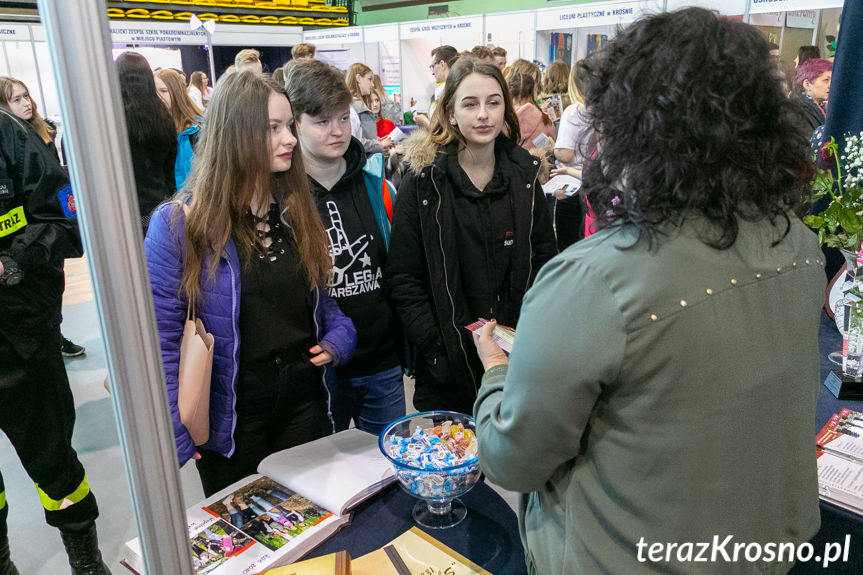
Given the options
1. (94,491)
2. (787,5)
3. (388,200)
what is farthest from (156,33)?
(94,491)

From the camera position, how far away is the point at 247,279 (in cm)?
149

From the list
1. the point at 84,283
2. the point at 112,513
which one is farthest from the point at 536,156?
the point at 112,513

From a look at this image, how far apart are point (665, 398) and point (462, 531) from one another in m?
0.61

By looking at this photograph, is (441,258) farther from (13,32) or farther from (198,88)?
(198,88)

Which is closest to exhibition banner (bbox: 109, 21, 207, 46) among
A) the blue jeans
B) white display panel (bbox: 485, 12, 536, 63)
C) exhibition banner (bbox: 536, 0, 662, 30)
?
white display panel (bbox: 485, 12, 536, 63)

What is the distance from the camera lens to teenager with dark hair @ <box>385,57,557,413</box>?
74.4 inches

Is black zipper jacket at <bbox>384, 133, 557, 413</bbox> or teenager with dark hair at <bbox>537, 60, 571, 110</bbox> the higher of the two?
teenager with dark hair at <bbox>537, 60, 571, 110</bbox>

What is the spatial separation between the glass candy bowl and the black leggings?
373mm

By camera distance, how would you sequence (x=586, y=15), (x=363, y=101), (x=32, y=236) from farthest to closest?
(x=586, y=15), (x=363, y=101), (x=32, y=236)

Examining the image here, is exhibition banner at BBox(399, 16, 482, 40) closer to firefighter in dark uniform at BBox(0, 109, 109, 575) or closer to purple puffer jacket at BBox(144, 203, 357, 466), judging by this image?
firefighter in dark uniform at BBox(0, 109, 109, 575)

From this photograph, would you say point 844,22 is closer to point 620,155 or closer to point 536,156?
point 536,156

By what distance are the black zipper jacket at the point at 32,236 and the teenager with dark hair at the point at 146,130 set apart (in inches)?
45.5

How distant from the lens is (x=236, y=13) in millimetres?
12508

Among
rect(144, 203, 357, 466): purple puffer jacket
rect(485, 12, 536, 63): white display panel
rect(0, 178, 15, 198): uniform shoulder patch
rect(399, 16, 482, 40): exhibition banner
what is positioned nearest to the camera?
rect(144, 203, 357, 466): purple puffer jacket
